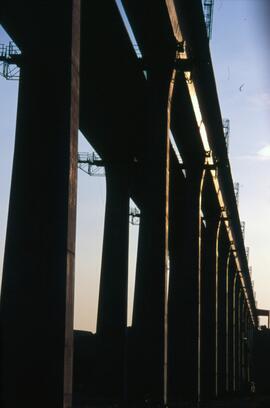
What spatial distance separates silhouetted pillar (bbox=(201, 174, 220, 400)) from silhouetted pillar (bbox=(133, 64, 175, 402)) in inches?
922

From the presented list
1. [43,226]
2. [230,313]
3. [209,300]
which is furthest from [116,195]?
[230,313]

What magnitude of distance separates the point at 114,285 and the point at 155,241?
→ 13380mm

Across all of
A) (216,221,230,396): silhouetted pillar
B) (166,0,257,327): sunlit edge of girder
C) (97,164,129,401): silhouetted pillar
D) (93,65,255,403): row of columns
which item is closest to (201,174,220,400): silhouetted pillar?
(93,65,255,403): row of columns

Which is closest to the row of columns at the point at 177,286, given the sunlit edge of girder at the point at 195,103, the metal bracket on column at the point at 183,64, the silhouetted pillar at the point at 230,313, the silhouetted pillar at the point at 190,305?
the silhouetted pillar at the point at 190,305

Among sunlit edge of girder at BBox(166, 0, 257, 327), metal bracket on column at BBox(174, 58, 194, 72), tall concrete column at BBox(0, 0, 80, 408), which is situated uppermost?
sunlit edge of girder at BBox(166, 0, 257, 327)

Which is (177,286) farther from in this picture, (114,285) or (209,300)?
(114,285)

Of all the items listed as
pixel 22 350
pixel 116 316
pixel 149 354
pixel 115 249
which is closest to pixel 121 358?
pixel 116 316

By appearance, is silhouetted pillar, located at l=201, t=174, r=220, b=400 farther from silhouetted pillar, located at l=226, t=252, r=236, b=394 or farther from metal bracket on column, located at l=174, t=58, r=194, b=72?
metal bracket on column, located at l=174, t=58, r=194, b=72

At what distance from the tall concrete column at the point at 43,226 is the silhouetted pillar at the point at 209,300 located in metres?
39.1

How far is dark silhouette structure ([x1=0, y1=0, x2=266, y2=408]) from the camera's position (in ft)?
51.7

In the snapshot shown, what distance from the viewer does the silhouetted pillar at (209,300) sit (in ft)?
188

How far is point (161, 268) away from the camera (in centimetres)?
3117

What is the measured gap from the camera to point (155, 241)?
31.5 metres

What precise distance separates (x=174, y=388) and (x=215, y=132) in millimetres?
14617
